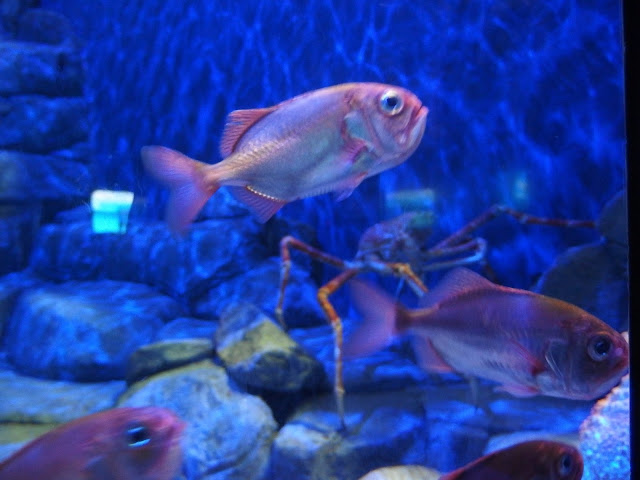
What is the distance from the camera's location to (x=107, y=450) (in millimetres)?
943

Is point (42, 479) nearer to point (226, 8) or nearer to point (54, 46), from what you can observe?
point (54, 46)

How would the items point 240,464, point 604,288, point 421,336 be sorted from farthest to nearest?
1. point 604,288
2. point 240,464
3. point 421,336

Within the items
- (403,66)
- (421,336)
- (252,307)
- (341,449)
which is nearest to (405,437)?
(341,449)

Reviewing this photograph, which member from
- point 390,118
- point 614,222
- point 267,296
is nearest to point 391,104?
point 390,118

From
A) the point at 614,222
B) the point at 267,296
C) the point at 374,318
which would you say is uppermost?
the point at 614,222

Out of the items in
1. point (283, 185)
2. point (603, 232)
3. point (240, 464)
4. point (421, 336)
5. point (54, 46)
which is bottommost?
point (240, 464)

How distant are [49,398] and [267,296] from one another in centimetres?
185

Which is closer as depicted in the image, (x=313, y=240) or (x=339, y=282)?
(x=339, y=282)

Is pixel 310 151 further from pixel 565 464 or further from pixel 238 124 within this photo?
pixel 565 464

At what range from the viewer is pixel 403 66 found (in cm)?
394

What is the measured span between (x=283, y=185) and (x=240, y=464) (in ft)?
5.57

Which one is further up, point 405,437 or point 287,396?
point 405,437

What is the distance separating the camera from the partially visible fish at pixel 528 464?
3.15ft

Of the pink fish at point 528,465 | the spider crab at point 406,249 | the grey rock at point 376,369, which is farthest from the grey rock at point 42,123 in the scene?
the pink fish at point 528,465
